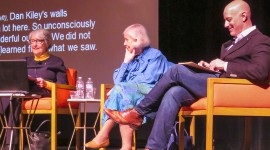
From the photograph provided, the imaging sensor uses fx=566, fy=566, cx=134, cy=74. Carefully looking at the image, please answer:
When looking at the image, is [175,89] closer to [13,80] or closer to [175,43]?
[13,80]

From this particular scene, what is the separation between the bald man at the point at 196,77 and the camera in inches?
143

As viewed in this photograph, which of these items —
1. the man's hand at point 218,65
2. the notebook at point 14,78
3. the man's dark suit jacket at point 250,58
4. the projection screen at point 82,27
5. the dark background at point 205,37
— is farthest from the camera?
the projection screen at point 82,27

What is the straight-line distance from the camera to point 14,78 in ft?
14.7

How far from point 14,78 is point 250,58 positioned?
73.3 inches

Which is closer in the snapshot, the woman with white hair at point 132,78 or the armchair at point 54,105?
the woman with white hair at point 132,78

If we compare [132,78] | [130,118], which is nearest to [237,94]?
[130,118]

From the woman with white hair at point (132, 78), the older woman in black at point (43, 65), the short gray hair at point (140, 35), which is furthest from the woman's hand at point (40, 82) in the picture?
the short gray hair at point (140, 35)

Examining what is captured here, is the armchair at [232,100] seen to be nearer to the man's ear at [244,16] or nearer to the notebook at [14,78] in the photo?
the man's ear at [244,16]

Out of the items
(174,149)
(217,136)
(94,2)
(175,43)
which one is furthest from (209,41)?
(174,149)

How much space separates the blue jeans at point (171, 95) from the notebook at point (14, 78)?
3.65ft

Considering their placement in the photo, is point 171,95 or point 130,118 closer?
point 171,95

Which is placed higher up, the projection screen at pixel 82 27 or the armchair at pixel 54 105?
the projection screen at pixel 82 27

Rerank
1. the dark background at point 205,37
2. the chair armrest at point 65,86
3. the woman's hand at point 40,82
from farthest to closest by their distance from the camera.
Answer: the dark background at point 205,37
the chair armrest at point 65,86
the woman's hand at point 40,82

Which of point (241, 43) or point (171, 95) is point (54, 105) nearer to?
point (171, 95)
